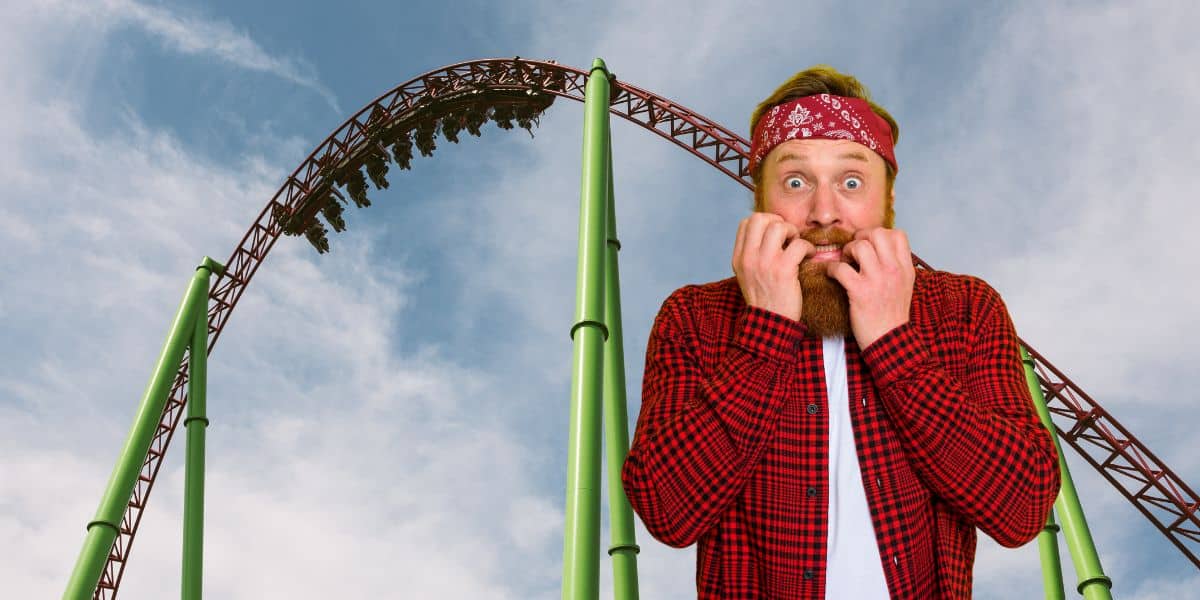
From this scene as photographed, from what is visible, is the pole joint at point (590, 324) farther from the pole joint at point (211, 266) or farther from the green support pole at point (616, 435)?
the pole joint at point (211, 266)

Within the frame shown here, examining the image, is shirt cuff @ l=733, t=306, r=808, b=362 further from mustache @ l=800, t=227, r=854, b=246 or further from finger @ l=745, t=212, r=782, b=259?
mustache @ l=800, t=227, r=854, b=246

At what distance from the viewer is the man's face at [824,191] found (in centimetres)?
180

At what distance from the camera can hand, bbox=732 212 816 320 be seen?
5.48 feet

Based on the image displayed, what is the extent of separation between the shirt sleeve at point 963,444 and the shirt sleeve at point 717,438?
16 centimetres

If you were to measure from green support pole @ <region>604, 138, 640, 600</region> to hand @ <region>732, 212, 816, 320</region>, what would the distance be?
247 cm

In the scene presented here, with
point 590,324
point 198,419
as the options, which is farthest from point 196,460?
point 590,324

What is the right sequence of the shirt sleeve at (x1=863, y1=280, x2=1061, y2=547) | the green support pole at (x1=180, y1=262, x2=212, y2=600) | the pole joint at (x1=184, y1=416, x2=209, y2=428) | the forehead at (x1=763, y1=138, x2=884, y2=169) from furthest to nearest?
1. the pole joint at (x1=184, y1=416, x2=209, y2=428)
2. the green support pole at (x1=180, y1=262, x2=212, y2=600)
3. the forehead at (x1=763, y1=138, x2=884, y2=169)
4. the shirt sleeve at (x1=863, y1=280, x2=1061, y2=547)

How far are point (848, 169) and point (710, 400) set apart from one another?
0.55 meters

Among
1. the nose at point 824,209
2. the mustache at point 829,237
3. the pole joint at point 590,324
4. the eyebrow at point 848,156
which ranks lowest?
the mustache at point 829,237

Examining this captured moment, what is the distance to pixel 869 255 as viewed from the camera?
1.68m

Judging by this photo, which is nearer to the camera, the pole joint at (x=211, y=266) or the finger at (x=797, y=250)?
the finger at (x=797, y=250)

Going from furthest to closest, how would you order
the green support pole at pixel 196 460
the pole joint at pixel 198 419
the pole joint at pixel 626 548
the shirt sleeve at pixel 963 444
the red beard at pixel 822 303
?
the pole joint at pixel 198 419, the green support pole at pixel 196 460, the pole joint at pixel 626 548, the red beard at pixel 822 303, the shirt sleeve at pixel 963 444

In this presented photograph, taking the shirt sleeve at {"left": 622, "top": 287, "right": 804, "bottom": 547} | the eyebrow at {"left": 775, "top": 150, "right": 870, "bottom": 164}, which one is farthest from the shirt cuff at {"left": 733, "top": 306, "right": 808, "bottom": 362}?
the eyebrow at {"left": 775, "top": 150, "right": 870, "bottom": 164}

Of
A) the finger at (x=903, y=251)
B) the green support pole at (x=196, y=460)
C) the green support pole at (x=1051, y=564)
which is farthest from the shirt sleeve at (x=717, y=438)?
the green support pole at (x=196, y=460)
